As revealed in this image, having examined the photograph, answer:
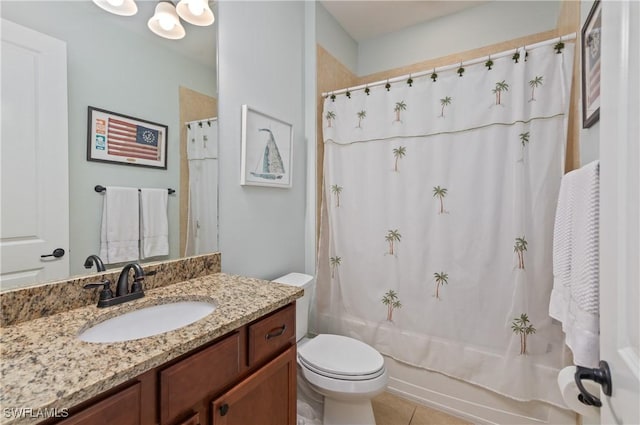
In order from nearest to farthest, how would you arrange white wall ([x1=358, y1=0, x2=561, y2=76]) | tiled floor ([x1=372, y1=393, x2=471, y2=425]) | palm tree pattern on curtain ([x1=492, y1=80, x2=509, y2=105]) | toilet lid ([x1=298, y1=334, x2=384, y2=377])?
1. toilet lid ([x1=298, y1=334, x2=384, y2=377])
2. palm tree pattern on curtain ([x1=492, y1=80, x2=509, y2=105])
3. tiled floor ([x1=372, y1=393, x2=471, y2=425])
4. white wall ([x1=358, y1=0, x2=561, y2=76])

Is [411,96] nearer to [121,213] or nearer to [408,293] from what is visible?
[408,293]

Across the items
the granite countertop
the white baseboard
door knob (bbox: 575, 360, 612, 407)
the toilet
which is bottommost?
the white baseboard

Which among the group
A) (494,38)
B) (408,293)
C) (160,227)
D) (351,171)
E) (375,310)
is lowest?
(375,310)

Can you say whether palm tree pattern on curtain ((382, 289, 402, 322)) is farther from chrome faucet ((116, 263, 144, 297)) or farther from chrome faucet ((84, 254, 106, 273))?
chrome faucet ((84, 254, 106, 273))

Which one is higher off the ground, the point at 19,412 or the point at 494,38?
the point at 494,38

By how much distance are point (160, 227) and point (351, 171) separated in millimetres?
1258

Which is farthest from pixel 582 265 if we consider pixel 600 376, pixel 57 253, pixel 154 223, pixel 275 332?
pixel 57 253

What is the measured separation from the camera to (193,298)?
42.7 inches

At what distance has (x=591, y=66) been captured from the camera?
1.09 meters

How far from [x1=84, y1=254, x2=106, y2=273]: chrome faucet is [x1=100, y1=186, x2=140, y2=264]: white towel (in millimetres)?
18

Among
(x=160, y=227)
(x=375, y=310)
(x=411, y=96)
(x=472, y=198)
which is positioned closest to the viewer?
(x=160, y=227)

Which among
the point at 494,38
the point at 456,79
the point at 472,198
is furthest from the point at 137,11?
the point at 494,38

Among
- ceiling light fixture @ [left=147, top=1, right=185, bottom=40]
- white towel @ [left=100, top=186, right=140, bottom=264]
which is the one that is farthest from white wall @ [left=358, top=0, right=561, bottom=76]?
white towel @ [left=100, top=186, right=140, bottom=264]

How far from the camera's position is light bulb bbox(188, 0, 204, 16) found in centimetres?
132
